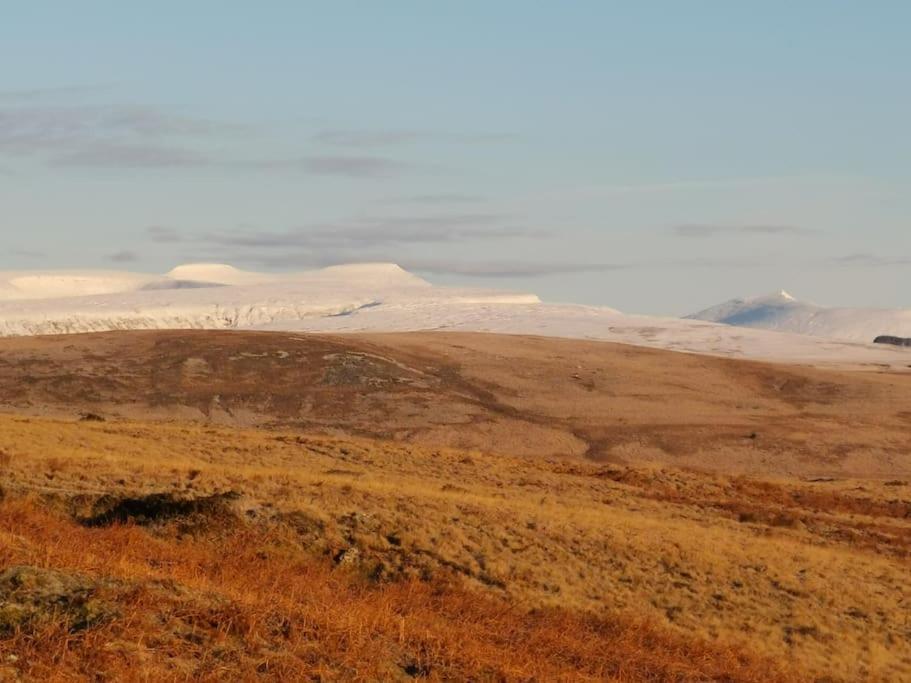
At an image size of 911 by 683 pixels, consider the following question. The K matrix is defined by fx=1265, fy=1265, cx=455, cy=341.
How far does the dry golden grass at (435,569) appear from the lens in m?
14.0

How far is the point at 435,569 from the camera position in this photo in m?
26.7

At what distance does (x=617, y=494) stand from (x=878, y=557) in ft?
32.1

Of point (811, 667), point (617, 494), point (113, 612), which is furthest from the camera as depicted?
point (617, 494)

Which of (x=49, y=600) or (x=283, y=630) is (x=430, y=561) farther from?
(x=49, y=600)

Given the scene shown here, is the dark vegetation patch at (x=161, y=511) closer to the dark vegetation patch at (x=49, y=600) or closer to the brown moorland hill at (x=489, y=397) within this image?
the dark vegetation patch at (x=49, y=600)

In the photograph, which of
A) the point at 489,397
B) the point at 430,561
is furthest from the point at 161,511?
the point at 489,397

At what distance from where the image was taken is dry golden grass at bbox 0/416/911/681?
46.0 ft

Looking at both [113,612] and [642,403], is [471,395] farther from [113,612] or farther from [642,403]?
[113,612]

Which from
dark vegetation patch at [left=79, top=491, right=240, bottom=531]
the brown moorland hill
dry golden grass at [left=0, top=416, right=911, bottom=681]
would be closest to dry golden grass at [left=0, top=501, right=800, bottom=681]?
dry golden grass at [left=0, top=416, right=911, bottom=681]

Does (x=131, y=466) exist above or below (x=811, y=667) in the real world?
above

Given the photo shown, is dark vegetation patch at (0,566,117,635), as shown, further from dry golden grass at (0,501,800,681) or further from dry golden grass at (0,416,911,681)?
dry golden grass at (0,416,911,681)

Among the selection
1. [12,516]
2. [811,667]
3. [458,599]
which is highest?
[12,516]

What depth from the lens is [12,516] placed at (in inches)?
877

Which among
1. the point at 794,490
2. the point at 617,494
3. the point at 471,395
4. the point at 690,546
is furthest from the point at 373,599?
the point at 471,395
